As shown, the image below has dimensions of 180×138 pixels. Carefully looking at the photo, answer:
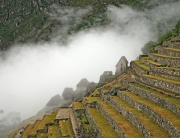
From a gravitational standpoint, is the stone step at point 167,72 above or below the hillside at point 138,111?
above

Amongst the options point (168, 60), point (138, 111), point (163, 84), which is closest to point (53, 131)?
point (138, 111)

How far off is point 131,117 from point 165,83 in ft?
12.0

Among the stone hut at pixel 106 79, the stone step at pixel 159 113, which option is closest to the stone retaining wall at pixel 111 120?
the stone step at pixel 159 113

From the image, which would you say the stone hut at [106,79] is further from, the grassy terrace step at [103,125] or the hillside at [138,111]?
the grassy terrace step at [103,125]

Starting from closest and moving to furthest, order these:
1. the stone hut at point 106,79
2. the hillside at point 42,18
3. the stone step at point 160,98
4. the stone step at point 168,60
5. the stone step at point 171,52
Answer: the stone step at point 160,98 → the stone step at point 168,60 → the stone step at point 171,52 → the stone hut at point 106,79 → the hillside at point 42,18

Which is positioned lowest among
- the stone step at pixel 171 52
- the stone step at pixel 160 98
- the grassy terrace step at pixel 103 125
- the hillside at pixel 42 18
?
the grassy terrace step at pixel 103 125

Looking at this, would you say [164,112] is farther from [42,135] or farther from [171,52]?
[42,135]

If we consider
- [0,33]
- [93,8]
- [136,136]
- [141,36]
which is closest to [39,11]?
[0,33]

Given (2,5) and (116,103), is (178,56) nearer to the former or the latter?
(116,103)


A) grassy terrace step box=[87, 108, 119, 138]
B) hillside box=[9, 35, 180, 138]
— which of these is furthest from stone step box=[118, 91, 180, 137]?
grassy terrace step box=[87, 108, 119, 138]

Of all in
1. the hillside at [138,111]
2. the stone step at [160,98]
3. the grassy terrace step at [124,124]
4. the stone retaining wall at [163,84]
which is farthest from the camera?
the stone retaining wall at [163,84]

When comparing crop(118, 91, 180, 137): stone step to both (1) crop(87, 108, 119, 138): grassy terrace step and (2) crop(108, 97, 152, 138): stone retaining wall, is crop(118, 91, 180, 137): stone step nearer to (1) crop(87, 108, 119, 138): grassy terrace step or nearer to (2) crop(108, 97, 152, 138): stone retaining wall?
(2) crop(108, 97, 152, 138): stone retaining wall

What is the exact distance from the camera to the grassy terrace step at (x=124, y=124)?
16.2 meters

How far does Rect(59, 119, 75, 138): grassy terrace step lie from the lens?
2308 centimetres
